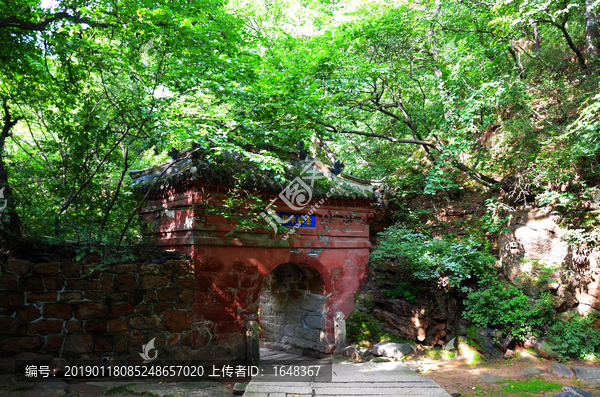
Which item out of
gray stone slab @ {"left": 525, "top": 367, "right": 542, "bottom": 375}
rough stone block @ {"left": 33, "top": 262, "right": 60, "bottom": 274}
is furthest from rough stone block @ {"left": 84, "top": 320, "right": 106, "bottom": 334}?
gray stone slab @ {"left": 525, "top": 367, "right": 542, "bottom": 375}

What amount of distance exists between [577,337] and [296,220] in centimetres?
568

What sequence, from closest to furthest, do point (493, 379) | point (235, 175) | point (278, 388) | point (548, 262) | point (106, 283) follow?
point (278, 388) → point (106, 283) → point (493, 379) → point (235, 175) → point (548, 262)

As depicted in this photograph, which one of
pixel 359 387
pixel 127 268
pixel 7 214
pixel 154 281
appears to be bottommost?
pixel 359 387

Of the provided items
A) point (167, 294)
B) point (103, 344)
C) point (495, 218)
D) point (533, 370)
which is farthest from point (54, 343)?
point (495, 218)

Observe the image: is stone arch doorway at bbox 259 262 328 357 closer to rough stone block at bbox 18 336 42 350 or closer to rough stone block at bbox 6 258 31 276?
rough stone block at bbox 18 336 42 350

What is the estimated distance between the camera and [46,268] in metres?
4.86

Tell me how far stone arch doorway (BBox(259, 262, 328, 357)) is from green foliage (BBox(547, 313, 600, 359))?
14.7ft

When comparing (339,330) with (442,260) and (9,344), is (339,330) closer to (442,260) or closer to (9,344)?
(442,260)

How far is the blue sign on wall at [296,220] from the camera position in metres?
7.33

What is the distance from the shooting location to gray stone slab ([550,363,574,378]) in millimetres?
5716

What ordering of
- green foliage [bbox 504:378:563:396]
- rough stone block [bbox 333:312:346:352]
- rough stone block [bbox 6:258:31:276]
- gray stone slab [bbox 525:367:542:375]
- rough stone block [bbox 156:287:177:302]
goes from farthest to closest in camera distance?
1. rough stone block [bbox 333:312:346:352]
2. gray stone slab [bbox 525:367:542:375]
3. rough stone block [bbox 156:287:177:302]
4. green foliage [bbox 504:378:563:396]
5. rough stone block [bbox 6:258:31:276]

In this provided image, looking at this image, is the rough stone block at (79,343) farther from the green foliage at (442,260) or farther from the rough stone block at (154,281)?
Result: the green foliage at (442,260)

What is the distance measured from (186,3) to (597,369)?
9584mm

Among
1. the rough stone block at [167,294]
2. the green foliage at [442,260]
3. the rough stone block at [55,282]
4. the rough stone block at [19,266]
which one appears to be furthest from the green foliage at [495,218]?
the rough stone block at [19,266]
